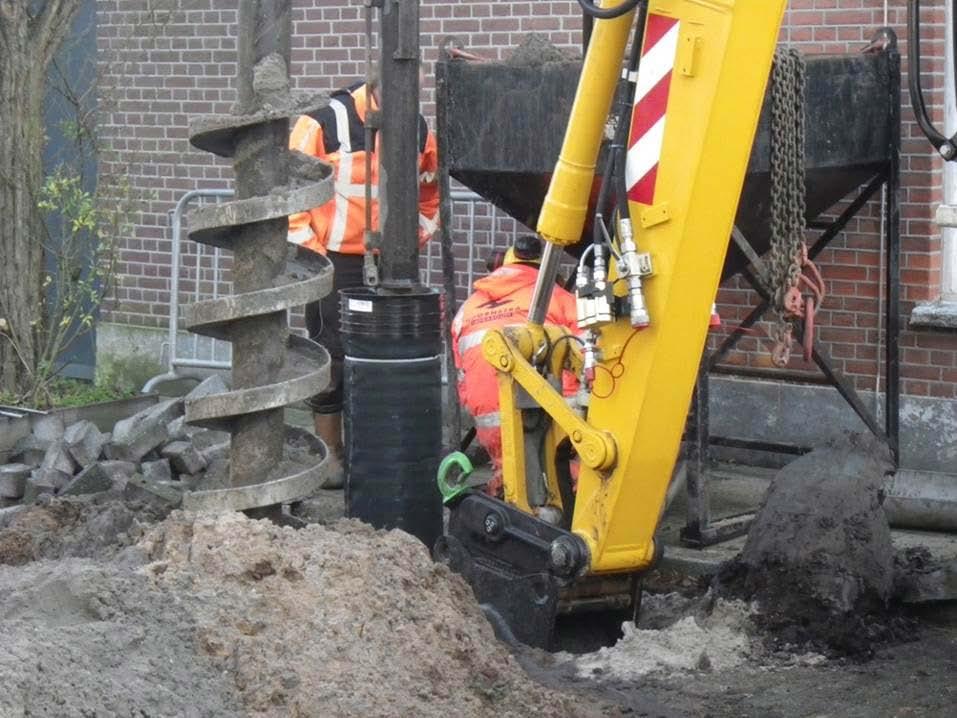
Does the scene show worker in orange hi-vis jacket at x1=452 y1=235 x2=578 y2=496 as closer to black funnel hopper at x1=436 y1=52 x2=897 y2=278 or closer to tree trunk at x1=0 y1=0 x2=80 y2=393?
black funnel hopper at x1=436 y1=52 x2=897 y2=278

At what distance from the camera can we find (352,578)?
438 centimetres

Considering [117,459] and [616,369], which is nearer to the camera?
[616,369]

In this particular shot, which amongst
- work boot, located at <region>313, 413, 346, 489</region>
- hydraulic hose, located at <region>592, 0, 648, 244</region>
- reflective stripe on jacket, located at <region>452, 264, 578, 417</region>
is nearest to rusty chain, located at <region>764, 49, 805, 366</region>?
hydraulic hose, located at <region>592, 0, 648, 244</region>

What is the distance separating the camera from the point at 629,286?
196 inches

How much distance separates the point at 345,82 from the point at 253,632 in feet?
20.0

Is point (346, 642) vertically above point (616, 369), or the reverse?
point (616, 369)

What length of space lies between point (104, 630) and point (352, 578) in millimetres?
747

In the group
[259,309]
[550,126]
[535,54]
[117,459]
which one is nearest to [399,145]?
[550,126]

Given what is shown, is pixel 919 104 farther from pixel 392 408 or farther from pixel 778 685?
pixel 392 408

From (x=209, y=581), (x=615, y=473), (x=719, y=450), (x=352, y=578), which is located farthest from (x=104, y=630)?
(x=719, y=450)

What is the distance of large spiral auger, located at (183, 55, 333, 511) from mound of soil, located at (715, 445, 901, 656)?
160cm

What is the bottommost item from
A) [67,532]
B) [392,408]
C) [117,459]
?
[117,459]

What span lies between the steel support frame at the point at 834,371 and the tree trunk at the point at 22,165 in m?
3.80

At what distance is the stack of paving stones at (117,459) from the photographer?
24.8ft
